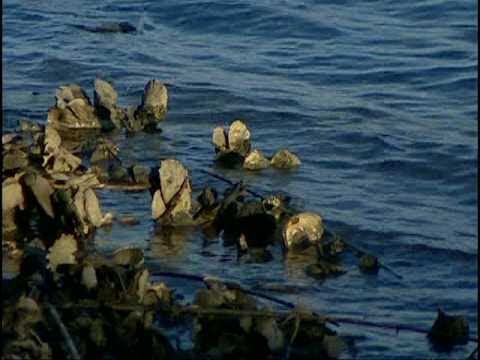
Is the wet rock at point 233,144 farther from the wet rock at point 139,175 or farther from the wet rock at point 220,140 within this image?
the wet rock at point 139,175

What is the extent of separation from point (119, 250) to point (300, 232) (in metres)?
0.85

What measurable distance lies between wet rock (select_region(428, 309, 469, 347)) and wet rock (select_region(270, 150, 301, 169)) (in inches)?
84.0

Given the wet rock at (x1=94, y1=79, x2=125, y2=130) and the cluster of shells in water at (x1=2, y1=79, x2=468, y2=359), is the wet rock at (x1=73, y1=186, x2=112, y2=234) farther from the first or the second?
the wet rock at (x1=94, y1=79, x2=125, y2=130)

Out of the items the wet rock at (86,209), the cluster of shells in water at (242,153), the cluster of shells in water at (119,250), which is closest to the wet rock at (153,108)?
the cluster of shells in water at (119,250)

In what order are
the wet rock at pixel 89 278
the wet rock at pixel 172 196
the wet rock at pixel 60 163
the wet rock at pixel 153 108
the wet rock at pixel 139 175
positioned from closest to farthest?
the wet rock at pixel 89 278, the wet rock at pixel 172 196, the wet rock at pixel 60 163, the wet rock at pixel 139 175, the wet rock at pixel 153 108

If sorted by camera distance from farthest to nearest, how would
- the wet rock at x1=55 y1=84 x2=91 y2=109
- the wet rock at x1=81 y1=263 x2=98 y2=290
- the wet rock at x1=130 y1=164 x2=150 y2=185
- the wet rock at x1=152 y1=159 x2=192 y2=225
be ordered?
1. the wet rock at x1=55 y1=84 x2=91 y2=109
2. the wet rock at x1=130 y1=164 x2=150 y2=185
3. the wet rock at x1=152 y1=159 x2=192 y2=225
4. the wet rock at x1=81 y1=263 x2=98 y2=290

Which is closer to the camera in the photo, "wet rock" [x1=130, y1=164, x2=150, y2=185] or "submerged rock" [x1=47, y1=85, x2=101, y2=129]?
"wet rock" [x1=130, y1=164, x2=150, y2=185]

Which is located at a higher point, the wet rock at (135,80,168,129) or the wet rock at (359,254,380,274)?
the wet rock at (135,80,168,129)

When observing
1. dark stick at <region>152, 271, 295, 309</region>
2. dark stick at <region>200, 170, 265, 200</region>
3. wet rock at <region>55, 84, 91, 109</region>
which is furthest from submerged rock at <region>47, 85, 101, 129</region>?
dark stick at <region>152, 271, 295, 309</region>

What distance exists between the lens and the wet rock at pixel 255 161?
6707 millimetres

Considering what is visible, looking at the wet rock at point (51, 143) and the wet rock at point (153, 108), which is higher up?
the wet rock at point (51, 143)

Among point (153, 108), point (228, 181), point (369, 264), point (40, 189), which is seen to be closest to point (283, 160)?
point (228, 181)

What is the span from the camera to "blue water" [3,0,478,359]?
545 cm

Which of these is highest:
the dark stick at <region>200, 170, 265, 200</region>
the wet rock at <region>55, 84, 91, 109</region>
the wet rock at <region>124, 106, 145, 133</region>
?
the wet rock at <region>55, 84, 91, 109</region>
